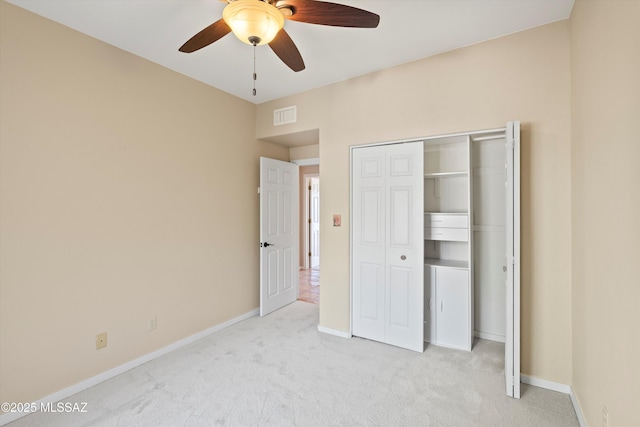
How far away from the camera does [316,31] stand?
7.62 feet

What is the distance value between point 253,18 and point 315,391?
8.21 feet

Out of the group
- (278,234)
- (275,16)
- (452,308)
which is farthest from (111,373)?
(452,308)

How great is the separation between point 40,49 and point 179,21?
1009 millimetres

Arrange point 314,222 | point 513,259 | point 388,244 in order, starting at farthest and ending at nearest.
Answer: point 314,222 → point 388,244 → point 513,259

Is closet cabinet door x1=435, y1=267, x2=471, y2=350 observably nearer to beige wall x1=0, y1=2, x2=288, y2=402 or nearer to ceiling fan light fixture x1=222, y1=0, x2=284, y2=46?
beige wall x1=0, y1=2, x2=288, y2=402

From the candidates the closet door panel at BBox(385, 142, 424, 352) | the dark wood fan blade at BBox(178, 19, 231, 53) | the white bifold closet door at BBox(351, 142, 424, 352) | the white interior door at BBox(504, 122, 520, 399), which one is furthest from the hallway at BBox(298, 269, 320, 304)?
the dark wood fan blade at BBox(178, 19, 231, 53)

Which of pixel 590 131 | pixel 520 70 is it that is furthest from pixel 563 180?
pixel 520 70

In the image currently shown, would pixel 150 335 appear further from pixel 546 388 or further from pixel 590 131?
pixel 590 131

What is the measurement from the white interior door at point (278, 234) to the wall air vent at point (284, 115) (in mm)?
524

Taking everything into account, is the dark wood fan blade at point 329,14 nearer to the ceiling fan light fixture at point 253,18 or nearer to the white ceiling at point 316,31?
the ceiling fan light fixture at point 253,18

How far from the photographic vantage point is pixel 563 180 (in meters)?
2.24

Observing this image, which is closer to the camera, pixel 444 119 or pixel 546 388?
pixel 546 388

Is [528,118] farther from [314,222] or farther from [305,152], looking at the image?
[314,222]

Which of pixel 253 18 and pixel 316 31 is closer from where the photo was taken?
pixel 253 18
